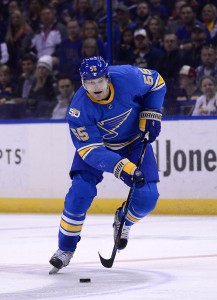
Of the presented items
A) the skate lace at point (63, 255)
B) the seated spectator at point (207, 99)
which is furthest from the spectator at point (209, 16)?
the skate lace at point (63, 255)

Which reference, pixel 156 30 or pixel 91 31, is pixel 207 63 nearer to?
pixel 156 30

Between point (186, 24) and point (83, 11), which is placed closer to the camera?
point (186, 24)

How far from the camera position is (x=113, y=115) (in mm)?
5777

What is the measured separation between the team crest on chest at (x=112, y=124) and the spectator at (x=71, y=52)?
15.9 ft

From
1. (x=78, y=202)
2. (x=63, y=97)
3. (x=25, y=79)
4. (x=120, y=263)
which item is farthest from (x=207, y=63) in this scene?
(x=78, y=202)

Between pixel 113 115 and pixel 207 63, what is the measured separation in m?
4.03

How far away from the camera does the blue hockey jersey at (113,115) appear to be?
18.4 feet

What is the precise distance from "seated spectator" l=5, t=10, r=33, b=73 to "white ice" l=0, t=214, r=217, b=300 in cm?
308

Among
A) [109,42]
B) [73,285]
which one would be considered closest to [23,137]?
[109,42]

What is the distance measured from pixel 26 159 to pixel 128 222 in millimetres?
4553

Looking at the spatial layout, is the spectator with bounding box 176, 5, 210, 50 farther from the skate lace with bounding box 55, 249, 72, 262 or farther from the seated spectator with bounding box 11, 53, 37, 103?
the skate lace with bounding box 55, 249, 72, 262

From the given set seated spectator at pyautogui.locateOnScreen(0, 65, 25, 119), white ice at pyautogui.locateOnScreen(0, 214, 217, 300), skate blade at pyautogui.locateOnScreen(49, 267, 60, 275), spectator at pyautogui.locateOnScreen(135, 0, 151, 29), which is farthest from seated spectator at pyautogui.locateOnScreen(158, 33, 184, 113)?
skate blade at pyautogui.locateOnScreen(49, 267, 60, 275)

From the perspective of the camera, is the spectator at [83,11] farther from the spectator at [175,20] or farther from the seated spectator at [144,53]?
the spectator at [175,20]

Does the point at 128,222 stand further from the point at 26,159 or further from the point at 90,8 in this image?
the point at 90,8
